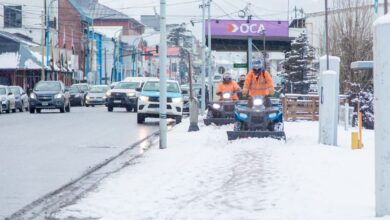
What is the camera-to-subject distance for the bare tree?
38656mm

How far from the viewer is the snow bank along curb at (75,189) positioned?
1020 centimetres

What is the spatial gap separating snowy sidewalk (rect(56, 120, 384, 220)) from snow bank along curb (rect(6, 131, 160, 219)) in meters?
0.26

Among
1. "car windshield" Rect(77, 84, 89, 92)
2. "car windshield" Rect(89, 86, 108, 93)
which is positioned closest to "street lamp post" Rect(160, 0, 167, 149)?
"car windshield" Rect(89, 86, 108, 93)

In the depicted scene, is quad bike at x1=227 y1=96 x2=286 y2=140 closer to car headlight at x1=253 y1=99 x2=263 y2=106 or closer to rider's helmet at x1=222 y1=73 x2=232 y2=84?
car headlight at x1=253 y1=99 x2=263 y2=106

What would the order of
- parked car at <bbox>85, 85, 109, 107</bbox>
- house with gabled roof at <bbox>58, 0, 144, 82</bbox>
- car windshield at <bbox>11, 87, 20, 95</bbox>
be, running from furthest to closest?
house with gabled roof at <bbox>58, 0, 144, 82</bbox> < parked car at <bbox>85, 85, 109, 107</bbox> < car windshield at <bbox>11, 87, 20, 95</bbox>

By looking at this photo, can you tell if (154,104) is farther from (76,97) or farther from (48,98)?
(76,97)

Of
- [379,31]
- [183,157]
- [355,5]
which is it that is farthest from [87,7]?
[379,31]

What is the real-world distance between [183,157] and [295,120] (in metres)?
17.7

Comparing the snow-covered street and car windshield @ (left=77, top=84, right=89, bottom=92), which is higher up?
car windshield @ (left=77, top=84, right=89, bottom=92)

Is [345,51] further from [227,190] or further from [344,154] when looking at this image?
[227,190]

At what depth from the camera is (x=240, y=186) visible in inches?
461

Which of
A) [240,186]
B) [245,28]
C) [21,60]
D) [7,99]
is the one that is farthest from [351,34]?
[21,60]

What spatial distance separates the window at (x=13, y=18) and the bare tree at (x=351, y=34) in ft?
148

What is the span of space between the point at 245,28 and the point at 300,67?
4390 millimetres
